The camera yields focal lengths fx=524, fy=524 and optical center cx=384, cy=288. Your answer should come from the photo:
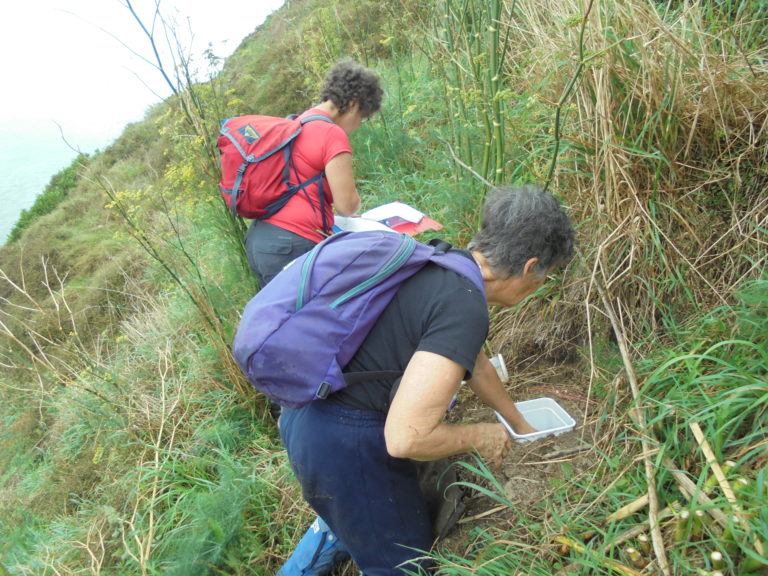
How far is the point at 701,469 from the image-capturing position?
1.48 m

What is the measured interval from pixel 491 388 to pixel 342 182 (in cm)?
150

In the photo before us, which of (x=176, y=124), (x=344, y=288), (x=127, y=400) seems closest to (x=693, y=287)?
(x=344, y=288)

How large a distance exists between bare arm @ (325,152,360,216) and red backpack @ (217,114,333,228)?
0.08 metres

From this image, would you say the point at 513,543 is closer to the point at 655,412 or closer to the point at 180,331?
the point at 655,412

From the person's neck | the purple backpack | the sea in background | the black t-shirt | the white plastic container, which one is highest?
the sea in background

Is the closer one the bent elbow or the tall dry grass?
the bent elbow

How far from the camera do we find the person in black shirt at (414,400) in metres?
1.47

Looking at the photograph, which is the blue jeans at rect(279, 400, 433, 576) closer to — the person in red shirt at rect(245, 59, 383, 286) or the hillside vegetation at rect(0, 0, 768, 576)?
the hillside vegetation at rect(0, 0, 768, 576)

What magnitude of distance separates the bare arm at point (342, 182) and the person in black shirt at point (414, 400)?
4.26 feet

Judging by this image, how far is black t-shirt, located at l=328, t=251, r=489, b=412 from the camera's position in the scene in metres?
1.46

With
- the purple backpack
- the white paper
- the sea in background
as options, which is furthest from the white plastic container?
the sea in background

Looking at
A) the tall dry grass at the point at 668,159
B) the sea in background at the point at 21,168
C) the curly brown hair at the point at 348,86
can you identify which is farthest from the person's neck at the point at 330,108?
the sea in background at the point at 21,168

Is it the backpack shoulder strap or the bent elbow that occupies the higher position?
the backpack shoulder strap

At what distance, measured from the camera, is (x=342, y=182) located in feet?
9.53
